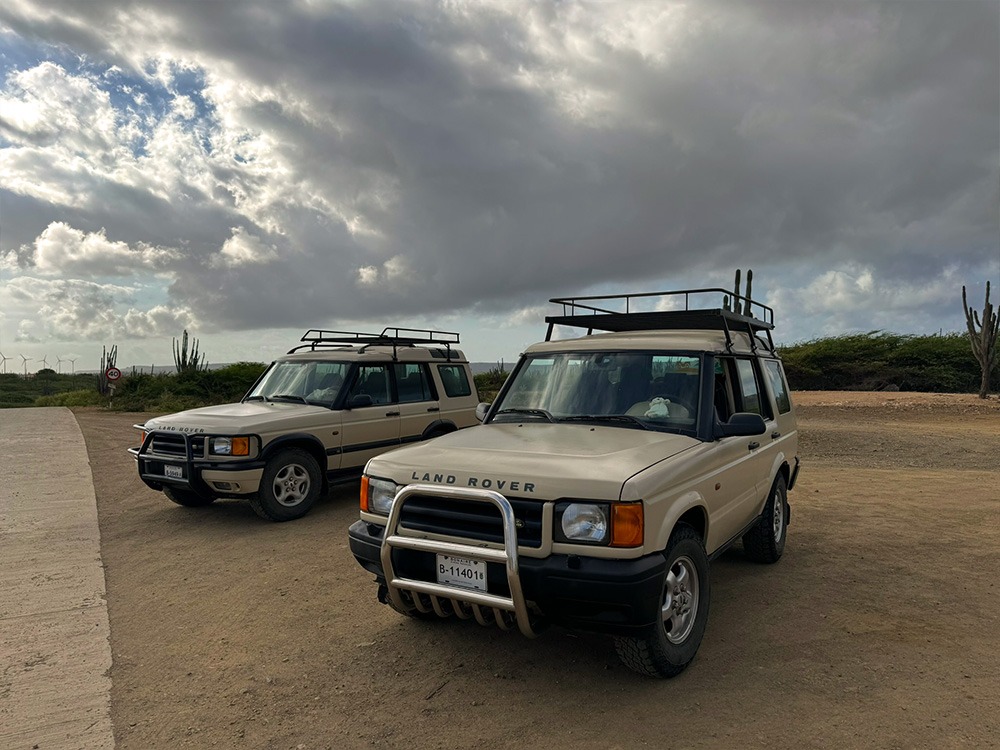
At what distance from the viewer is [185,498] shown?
8.08 m

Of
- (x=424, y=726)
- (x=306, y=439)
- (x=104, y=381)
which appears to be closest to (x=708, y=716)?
(x=424, y=726)

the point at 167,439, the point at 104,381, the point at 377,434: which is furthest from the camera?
the point at 104,381

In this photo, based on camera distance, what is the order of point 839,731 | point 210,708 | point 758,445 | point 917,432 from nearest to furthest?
point 839,731, point 210,708, point 758,445, point 917,432

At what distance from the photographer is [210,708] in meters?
3.52

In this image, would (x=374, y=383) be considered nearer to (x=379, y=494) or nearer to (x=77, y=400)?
(x=379, y=494)

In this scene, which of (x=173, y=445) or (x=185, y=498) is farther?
(x=185, y=498)

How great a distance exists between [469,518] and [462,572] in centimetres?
27

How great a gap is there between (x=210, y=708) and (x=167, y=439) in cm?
435

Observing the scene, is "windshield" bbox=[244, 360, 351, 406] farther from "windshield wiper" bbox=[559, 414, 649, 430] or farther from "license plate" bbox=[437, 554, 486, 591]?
"license plate" bbox=[437, 554, 486, 591]

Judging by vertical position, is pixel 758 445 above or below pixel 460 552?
above

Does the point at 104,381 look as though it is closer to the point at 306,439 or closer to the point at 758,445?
the point at 306,439

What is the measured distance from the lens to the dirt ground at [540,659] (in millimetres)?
3289

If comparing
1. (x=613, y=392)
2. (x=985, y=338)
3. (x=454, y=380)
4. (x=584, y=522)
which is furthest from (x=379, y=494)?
(x=985, y=338)

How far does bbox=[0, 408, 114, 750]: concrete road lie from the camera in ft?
11.1
